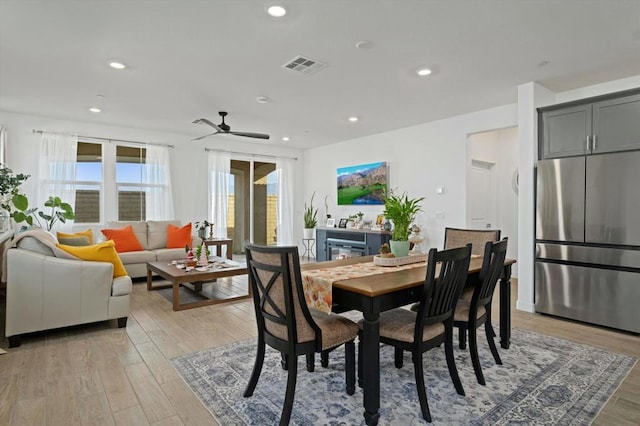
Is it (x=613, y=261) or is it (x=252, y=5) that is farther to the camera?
(x=613, y=261)

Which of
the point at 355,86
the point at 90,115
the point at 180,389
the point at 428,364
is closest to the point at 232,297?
the point at 180,389

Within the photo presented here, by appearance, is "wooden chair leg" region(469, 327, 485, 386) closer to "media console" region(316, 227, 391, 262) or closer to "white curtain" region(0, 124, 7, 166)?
"media console" region(316, 227, 391, 262)

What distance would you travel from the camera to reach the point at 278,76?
378 centimetres

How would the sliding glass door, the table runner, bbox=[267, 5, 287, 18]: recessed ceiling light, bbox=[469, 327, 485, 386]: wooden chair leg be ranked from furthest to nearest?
1. the sliding glass door
2. bbox=[267, 5, 287, 18]: recessed ceiling light
3. bbox=[469, 327, 485, 386]: wooden chair leg
4. the table runner

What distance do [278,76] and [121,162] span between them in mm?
4083

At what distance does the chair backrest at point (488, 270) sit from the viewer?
2324 mm

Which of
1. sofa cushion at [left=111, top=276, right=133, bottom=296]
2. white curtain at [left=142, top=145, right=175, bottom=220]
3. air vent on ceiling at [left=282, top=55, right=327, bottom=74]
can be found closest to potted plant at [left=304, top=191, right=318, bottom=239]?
white curtain at [left=142, top=145, right=175, bottom=220]

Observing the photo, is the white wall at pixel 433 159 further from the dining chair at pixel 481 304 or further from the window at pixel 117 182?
the window at pixel 117 182

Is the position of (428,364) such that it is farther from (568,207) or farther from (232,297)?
(232,297)

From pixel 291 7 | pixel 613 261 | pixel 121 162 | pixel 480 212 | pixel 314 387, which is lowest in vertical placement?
pixel 314 387

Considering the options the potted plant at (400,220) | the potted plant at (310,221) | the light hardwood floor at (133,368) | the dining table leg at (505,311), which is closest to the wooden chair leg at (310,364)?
the light hardwood floor at (133,368)

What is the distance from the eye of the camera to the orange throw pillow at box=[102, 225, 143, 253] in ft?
17.9

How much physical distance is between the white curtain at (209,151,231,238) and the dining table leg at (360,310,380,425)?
5.78m

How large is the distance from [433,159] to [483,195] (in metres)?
1.18
